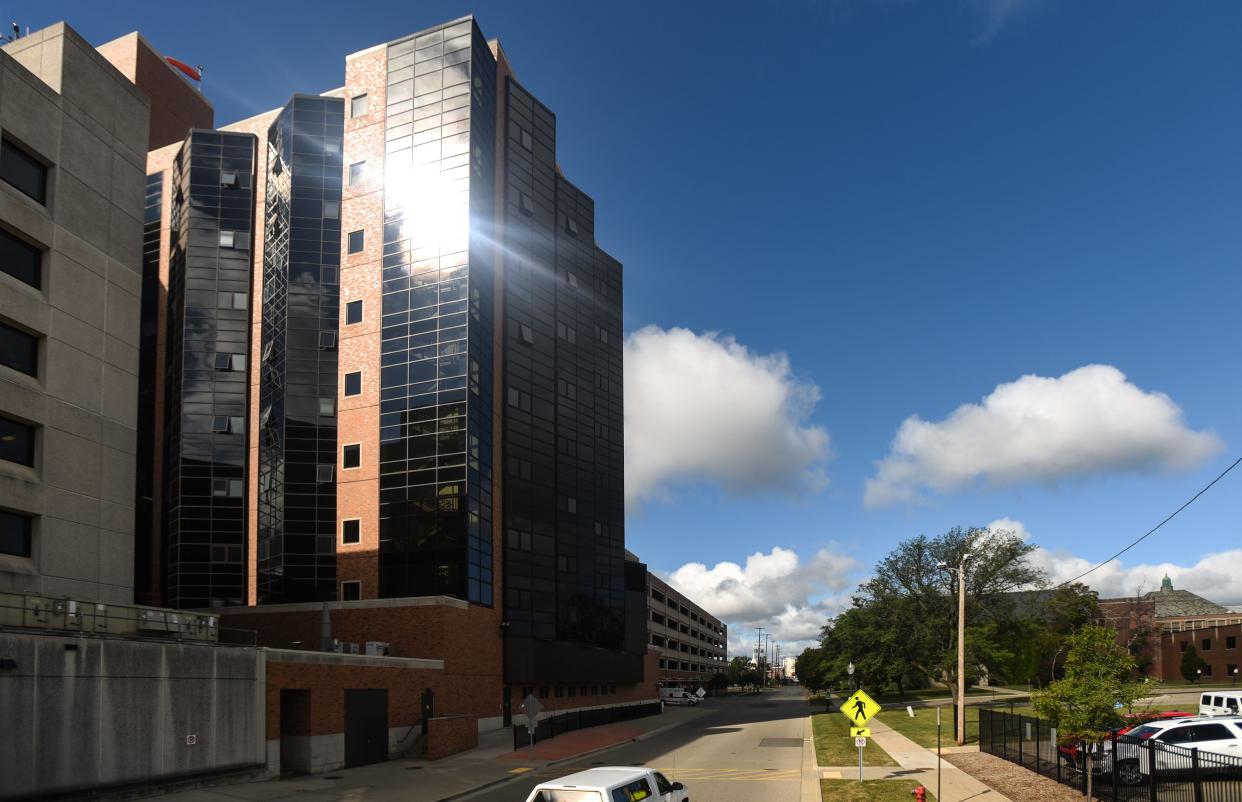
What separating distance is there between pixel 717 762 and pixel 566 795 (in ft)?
64.3

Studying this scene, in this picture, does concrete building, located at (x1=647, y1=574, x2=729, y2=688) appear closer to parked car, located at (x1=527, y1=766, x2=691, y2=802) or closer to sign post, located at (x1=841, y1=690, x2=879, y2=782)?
sign post, located at (x1=841, y1=690, x2=879, y2=782)

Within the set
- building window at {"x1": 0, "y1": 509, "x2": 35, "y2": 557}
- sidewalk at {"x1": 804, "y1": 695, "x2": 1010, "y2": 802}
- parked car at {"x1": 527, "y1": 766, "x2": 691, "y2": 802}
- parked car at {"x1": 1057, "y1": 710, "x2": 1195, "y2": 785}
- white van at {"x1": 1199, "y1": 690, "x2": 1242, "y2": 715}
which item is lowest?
sidewalk at {"x1": 804, "y1": 695, "x2": 1010, "y2": 802}

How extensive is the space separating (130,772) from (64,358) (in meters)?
14.1

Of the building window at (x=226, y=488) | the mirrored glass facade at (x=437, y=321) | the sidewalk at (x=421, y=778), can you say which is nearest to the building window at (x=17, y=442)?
the sidewalk at (x=421, y=778)

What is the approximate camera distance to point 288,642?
4656cm

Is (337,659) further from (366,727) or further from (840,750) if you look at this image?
(840,750)

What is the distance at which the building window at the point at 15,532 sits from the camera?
27.1m

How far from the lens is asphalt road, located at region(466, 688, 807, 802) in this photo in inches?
1029

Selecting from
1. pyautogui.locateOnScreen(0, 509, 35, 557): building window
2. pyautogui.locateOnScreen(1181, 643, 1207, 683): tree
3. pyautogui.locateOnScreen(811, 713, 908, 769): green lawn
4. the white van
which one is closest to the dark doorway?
pyautogui.locateOnScreen(0, 509, 35, 557): building window

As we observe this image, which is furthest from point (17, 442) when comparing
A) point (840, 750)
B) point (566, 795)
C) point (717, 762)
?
point (840, 750)

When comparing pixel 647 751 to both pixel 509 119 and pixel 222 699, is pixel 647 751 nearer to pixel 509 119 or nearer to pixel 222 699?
pixel 222 699

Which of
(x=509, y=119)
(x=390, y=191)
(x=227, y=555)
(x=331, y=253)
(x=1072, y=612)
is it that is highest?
(x=509, y=119)

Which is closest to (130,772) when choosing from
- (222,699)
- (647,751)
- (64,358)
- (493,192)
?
(222,699)

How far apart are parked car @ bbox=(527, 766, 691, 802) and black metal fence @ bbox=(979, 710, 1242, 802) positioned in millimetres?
10884
